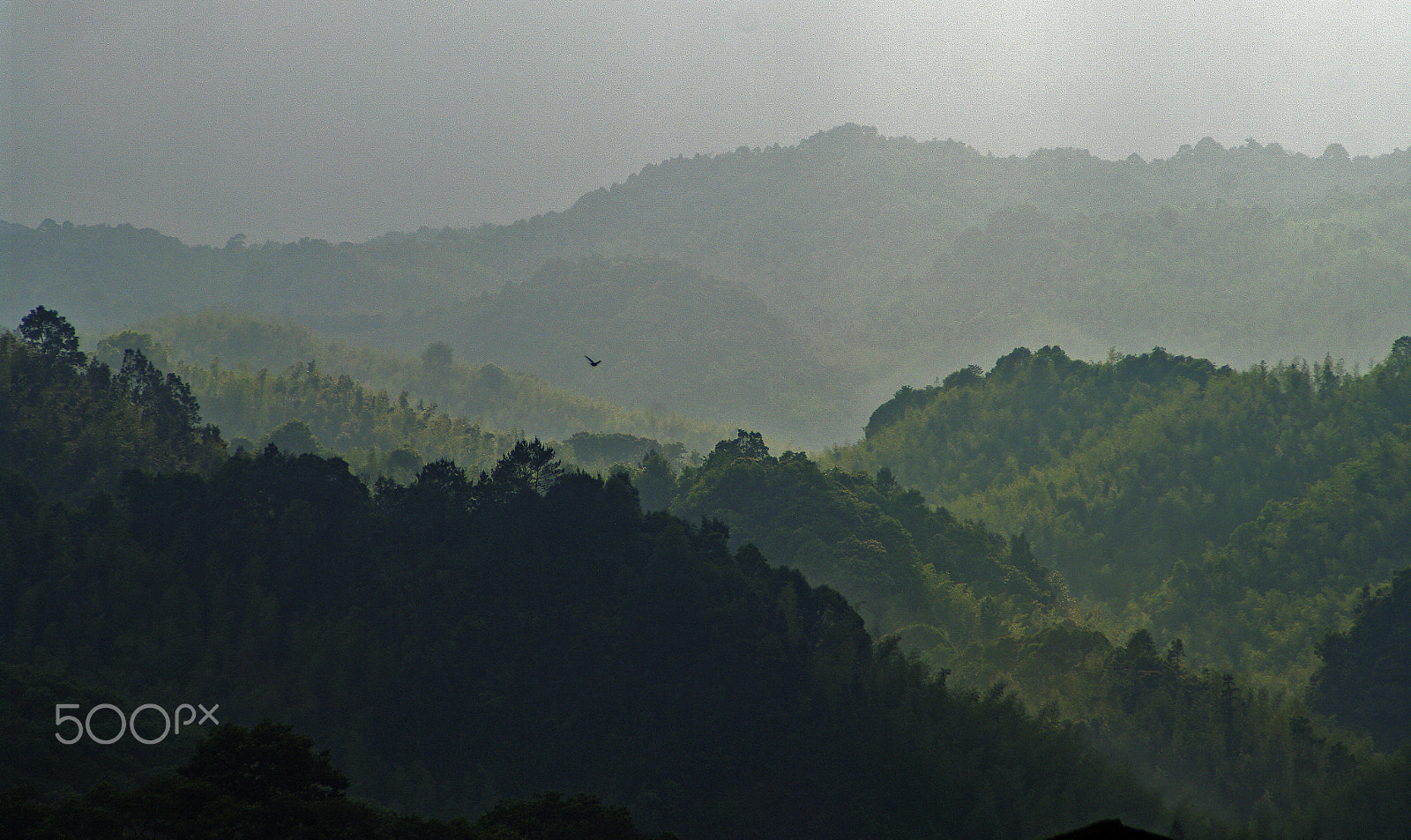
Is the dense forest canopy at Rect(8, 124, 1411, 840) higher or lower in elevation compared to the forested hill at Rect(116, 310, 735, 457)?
lower

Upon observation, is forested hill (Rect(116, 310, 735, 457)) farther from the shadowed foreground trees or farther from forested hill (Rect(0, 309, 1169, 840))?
the shadowed foreground trees

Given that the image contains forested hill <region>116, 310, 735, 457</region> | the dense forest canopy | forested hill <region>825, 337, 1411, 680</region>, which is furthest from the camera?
forested hill <region>116, 310, 735, 457</region>

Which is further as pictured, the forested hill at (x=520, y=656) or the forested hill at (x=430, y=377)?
the forested hill at (x=430, y=377)

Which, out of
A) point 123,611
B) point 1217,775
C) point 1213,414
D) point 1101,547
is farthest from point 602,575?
point 1213,414

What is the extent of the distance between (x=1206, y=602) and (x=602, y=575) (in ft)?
168

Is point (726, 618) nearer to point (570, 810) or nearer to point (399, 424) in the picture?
point (570, 810)

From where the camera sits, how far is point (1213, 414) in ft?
374

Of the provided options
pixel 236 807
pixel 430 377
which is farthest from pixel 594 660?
pixel 430 377

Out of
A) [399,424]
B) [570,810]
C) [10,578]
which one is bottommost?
[570,810]
